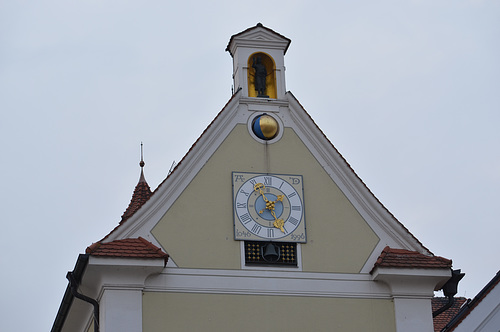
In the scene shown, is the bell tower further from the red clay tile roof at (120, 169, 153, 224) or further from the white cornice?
the white cornice

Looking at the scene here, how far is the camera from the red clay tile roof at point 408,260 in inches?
909

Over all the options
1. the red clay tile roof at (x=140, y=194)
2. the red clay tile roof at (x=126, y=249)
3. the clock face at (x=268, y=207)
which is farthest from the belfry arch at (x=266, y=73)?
the red clay tile roof at (x=126, y=249)

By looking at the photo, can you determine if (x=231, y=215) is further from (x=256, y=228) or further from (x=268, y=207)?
(x=268, y=207)

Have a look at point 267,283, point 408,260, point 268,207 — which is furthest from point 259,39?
point 408,260

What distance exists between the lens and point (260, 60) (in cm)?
2548

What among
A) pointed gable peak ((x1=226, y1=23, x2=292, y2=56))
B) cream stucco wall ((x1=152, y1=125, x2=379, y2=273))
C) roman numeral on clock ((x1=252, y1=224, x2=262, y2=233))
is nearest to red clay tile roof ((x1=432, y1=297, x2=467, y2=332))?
cream stucco wall ((x1=152, y1=125, x2=379, y2=273))

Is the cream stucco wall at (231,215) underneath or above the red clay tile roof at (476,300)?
above

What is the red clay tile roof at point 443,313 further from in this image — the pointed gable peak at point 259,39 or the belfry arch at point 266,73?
the pointed gable peak at point 259,39

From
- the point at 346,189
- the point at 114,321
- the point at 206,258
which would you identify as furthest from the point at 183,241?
the point at 346,189

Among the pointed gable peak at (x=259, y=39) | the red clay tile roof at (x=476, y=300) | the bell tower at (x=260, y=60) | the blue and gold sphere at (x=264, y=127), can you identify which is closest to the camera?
the red clay tile roof at (x=476, y=300)

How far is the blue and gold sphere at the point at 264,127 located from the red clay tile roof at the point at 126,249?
350 cm

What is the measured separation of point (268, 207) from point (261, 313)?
7.24ft

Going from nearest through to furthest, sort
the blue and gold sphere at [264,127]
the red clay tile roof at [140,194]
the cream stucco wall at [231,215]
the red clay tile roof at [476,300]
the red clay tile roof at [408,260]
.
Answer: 1. the red clay tile roof at [476,300]
2. the cream stucco wall at [231,215]
3. the red clay tile roof at [408,260]
4. the blue and gold sphere at [264,127]
5. the red clay tile roof at [140,194]

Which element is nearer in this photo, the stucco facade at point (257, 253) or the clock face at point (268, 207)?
the stucco facade at point (257, 253)
